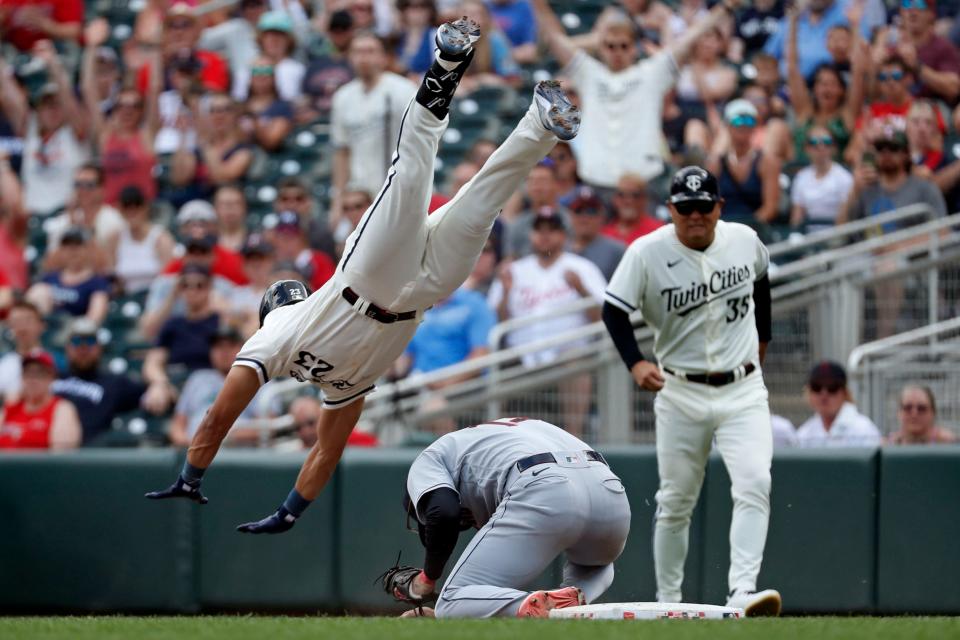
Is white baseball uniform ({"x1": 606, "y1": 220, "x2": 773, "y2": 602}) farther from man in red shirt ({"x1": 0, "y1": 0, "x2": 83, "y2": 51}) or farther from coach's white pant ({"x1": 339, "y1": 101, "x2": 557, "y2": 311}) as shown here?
man in red shirt ({"x1": 0, "y1": 0, "x2": 83, "y2": 51})

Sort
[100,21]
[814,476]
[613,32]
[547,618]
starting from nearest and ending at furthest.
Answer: [547,618], [814,476], [613,32], [100,21]

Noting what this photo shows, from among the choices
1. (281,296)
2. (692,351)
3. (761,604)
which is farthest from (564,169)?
(761,604)

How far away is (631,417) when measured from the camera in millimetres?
9812

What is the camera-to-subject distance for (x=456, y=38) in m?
6.54

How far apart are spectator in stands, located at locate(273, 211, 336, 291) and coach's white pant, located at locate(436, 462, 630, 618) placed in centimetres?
508

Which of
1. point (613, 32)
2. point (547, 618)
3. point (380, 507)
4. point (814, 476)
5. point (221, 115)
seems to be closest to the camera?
point (547, 618)

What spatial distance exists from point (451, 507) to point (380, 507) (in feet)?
9.64

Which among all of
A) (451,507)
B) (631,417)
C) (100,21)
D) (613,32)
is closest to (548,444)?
(451,507)

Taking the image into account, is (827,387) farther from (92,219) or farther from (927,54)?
(92,219)

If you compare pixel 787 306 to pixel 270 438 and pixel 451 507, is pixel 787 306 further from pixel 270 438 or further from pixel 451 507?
pixel 451 507

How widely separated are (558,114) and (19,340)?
6.47 m

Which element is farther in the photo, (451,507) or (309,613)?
(309,613)

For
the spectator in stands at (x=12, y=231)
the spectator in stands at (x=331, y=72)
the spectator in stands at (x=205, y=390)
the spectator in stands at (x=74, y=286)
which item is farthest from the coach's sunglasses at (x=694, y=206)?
the spectator in stands at (x=12, y=231)

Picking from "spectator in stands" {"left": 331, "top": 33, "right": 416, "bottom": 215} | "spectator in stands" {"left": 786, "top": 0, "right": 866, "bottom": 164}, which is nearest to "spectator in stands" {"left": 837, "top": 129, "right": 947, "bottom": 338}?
"spectator in stands" {"left": 786, "top": 0, "right": 866, "bottom": 164}
